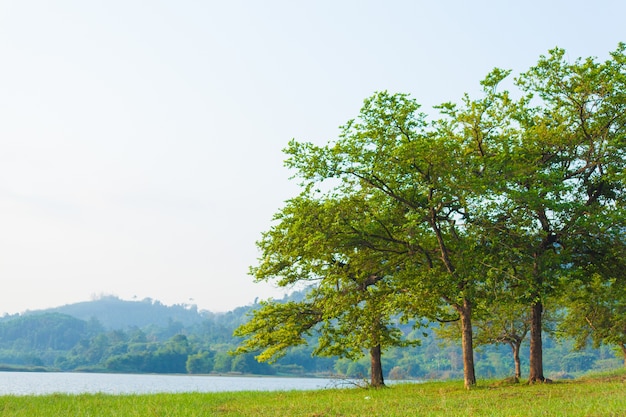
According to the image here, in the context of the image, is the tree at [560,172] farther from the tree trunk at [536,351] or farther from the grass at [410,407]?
the grass at [410,407]

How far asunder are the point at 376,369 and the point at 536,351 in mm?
9141

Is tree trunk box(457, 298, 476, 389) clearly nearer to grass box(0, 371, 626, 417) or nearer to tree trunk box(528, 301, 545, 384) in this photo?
grass box(0, 371, 626, 417)

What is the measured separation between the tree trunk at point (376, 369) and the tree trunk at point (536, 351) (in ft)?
27.2

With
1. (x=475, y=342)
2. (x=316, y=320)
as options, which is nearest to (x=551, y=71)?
(x=316, y=320)

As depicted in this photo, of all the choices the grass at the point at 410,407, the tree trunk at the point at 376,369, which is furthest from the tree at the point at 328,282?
the grass at the point at 410,407

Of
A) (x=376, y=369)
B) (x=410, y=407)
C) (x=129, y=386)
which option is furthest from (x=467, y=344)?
(x=129, y=386)

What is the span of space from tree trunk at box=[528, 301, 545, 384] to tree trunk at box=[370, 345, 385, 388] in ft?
27.2

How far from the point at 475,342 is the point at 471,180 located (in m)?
24.5

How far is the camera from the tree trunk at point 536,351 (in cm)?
3256

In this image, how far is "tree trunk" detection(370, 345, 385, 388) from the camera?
35781 mm

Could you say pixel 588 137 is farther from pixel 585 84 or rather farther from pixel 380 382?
pixel 380 382

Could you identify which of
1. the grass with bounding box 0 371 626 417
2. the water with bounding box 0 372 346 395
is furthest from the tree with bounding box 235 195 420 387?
the grass with bounding box 0 371 626 417

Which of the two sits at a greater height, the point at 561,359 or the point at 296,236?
the point at 296,236

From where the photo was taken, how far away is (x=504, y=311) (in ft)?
149
